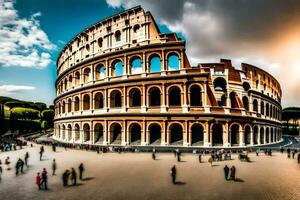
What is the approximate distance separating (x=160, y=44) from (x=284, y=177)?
18.4m

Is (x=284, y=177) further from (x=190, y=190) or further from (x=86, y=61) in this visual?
(x=86, y=61)

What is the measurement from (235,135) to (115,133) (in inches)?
600

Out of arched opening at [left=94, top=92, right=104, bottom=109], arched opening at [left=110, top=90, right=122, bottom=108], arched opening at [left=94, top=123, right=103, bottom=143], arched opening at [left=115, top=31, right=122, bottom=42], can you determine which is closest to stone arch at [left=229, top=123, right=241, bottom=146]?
arched opening at [left=110, top=90, right=122, bottom=108]

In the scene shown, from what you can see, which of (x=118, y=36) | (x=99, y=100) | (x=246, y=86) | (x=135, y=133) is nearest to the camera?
(x=135, y=133)

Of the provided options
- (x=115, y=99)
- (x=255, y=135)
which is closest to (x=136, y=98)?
(x=115, y=99)

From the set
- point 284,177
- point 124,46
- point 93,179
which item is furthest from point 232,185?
point 124,46

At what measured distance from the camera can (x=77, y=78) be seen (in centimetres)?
3344

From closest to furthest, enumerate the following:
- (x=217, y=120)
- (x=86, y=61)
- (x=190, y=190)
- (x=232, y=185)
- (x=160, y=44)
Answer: (x=190, y=190)
(x=232, y=185)
(x=217, y=120)
(x=160, y=44)
(x=86, y=61)

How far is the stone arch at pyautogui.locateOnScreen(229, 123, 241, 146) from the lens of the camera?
25.6 metres

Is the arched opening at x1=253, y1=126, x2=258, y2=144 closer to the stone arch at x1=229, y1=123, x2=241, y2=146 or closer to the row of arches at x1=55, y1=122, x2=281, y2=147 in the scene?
the row of arches at x1=55, y1=122, x2=281, y2=147

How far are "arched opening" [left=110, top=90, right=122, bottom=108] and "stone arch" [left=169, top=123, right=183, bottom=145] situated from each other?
26.9 ft

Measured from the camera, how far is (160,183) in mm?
11688

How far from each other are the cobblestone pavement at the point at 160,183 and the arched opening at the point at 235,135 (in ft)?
28.8

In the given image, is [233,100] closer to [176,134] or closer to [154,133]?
[176,134]
